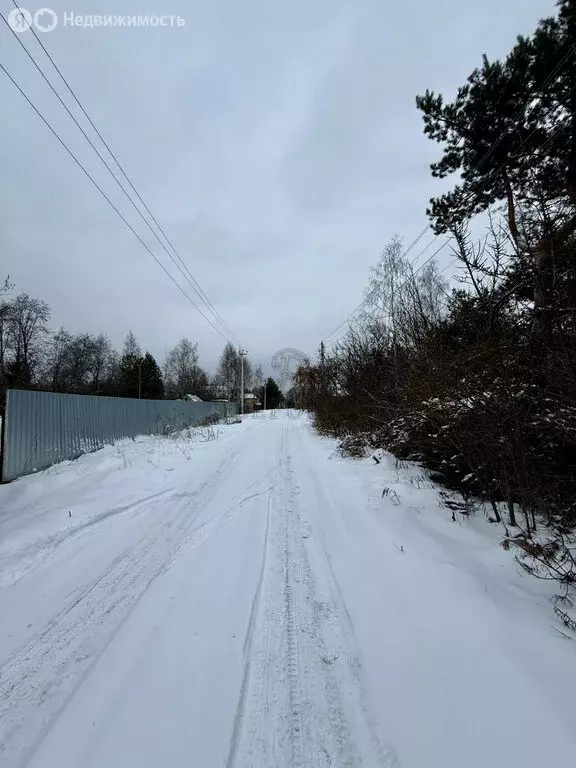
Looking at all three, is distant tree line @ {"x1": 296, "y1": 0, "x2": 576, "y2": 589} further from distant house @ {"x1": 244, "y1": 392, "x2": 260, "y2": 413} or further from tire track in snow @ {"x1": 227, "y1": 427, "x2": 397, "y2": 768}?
distant house @ {"x1": 244, "y1": 392, "x2": 260, "y2": 413}

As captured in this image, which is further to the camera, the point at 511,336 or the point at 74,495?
the point at 74,495

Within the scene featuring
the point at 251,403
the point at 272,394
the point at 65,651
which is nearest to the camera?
the point at 65,651

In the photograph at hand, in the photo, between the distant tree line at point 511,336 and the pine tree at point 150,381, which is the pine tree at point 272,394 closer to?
the pine tree at point 150,381

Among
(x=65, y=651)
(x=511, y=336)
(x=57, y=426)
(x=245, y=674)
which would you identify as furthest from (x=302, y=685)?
(x=57, y=426)

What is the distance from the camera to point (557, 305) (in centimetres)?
400

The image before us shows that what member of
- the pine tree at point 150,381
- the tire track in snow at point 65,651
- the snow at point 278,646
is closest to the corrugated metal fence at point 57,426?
the snow at point 278,646

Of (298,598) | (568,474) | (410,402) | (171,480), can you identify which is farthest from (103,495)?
(568,474)

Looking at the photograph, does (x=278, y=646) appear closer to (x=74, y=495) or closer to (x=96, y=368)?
(x=74, y=495)

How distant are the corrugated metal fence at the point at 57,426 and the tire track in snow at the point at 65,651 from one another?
18.9 feet

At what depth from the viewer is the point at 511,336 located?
5.30 meters

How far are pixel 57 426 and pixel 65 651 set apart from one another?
27.9ft

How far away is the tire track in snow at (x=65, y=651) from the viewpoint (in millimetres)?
1929

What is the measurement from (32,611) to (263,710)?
214 cm

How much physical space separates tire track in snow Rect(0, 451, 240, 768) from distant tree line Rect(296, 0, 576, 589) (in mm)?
3379
